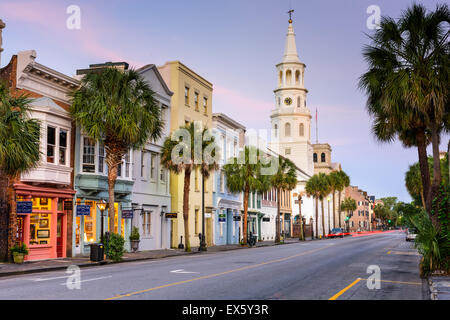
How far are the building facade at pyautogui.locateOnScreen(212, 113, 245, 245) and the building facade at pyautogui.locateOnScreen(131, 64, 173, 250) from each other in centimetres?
1015

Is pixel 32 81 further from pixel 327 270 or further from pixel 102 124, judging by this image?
pixel 327 270

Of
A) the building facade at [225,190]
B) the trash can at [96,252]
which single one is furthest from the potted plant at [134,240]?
the building facade at [225,190]

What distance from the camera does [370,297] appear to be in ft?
43.6

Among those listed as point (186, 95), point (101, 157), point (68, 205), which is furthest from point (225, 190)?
point (68, 205)

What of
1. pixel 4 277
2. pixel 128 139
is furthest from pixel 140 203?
pixel 4 277

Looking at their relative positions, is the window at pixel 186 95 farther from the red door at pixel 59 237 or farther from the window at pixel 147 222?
the red door at pixel 59 237

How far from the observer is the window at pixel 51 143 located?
1129 inches

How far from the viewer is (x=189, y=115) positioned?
1842 inches

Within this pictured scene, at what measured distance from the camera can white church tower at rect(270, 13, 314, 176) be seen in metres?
108

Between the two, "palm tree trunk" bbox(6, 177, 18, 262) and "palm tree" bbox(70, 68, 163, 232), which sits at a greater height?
"palm tree" bbox(70, 68, 163, 232)

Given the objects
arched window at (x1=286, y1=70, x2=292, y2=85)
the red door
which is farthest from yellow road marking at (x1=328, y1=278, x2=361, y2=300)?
arched window at (x1=286, y1=70, x2=292, y2=85)

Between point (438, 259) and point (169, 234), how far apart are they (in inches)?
1099

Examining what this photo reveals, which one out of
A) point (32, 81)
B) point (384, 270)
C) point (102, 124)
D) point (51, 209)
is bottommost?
point (384, 270)

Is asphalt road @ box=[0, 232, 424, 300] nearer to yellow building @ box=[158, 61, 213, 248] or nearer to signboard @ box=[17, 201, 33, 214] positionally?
signboard @ box=[17, 201, 33, 214]
